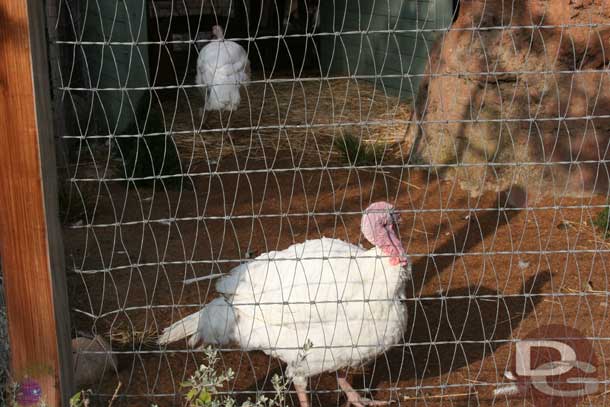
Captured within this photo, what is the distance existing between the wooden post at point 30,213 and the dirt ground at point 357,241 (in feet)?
0.55

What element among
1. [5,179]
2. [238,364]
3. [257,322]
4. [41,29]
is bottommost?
[238,364]

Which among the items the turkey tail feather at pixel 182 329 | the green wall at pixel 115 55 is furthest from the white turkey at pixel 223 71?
the turkey tail feather at pixel 182 329

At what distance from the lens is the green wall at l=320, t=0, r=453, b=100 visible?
9164 millimetres

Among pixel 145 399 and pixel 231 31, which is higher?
pixel 231 31

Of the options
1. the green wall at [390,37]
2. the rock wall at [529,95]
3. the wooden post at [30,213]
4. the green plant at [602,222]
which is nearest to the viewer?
the wooden post at [30,213]

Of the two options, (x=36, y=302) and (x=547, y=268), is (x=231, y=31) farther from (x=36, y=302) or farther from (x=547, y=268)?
(x=36, y=302)

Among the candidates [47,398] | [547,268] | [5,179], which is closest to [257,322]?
[47,398]

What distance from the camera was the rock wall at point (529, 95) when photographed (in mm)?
6055

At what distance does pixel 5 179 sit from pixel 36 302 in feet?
1.50

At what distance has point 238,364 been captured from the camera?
451 centimetres
